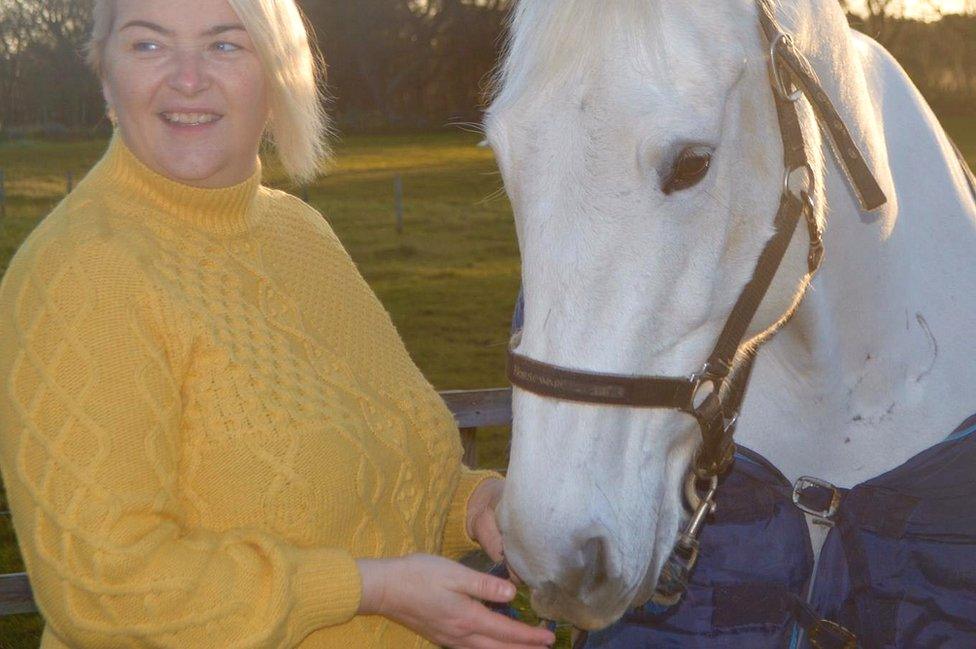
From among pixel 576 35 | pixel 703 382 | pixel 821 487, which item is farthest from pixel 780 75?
pixel 821 487

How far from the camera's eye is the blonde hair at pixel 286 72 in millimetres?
1760

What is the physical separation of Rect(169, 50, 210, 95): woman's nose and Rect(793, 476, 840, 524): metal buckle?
127 cm

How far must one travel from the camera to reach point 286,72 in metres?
1.88

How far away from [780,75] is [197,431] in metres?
1.08

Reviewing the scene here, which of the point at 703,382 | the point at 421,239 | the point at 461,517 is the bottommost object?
the point at 421,239

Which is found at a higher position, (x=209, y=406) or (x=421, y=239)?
(x=209, y=406)

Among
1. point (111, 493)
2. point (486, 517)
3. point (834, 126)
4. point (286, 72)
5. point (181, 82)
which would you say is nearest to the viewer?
point (111, 493)

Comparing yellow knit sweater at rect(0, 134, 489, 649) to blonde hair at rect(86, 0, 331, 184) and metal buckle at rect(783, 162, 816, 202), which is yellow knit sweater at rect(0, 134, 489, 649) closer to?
blonde hair at rect(86, 0, 331, 184)

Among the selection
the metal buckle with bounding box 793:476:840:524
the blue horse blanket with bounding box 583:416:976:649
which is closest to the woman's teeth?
the blue horse blanket with bounding box 583:416:976:649

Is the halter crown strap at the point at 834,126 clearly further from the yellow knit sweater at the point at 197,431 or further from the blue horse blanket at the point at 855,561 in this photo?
the yellow knit sweater at the point at 197,431

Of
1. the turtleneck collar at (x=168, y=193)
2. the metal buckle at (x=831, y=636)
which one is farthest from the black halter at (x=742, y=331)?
the turtleneck collar at (x=168, y=193)

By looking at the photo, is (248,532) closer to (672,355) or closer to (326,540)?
(326,540)

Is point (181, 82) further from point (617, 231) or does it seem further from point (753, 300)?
point (753, 300)

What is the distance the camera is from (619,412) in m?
1.39
